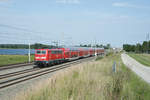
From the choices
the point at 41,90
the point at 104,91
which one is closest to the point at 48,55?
the point at 41,90

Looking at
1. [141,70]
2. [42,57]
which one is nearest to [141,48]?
[141,70]

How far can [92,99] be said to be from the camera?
19.2 ft

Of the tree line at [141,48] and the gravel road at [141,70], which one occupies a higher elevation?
the tree line at [141,48]

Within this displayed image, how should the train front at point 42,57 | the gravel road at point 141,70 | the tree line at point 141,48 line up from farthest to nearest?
the tree line at point 141,48 → the train front at point 42,57 → the gravel road at point 141,70

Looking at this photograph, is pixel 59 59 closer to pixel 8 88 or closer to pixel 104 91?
pixel 8 88

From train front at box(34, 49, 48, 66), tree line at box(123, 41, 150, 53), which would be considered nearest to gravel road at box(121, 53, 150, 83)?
train front at box(34, 49, 48, 66)

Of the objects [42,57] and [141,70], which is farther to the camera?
[42,57]

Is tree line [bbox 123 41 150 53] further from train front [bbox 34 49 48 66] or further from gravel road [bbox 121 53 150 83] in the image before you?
train front [bbox 34 49 48 66]

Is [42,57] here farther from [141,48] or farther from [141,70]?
[141,48]

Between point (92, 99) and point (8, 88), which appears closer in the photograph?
point (92, 99)

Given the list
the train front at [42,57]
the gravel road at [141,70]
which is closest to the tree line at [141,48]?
the gravel road at [141,70]

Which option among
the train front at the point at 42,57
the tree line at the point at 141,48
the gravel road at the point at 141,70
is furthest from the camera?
the tree line at the point at 141,48

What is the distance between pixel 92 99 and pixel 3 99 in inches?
196

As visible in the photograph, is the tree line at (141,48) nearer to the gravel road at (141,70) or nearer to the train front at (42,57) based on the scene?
the gravel road at (141,70)
